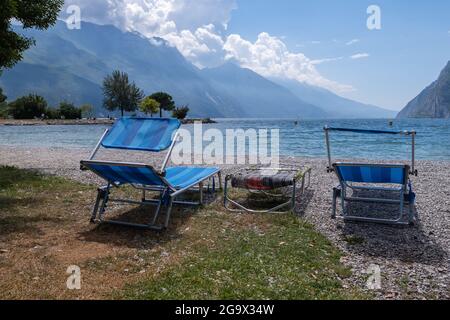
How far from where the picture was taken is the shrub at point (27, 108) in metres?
77.2

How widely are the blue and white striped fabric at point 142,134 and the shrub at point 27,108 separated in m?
80.6

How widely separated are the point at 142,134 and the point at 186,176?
1.05m

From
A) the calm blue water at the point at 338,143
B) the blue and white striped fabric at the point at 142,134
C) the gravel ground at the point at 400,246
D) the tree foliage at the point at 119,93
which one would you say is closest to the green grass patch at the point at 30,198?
the blue and white striped fabric at the point at 142,134

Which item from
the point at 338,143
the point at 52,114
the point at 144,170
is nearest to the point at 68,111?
the point at 52,114

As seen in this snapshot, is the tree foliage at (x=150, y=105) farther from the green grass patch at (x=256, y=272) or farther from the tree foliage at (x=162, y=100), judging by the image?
the green grass patch at (x=256, y=272)

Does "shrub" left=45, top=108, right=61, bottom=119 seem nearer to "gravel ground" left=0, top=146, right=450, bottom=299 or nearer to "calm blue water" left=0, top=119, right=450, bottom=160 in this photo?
"calm blue water" left=0, top=119, right=450, bottom=160

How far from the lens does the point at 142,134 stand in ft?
20.3

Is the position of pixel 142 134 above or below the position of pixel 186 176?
above

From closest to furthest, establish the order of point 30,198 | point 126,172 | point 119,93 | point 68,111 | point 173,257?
point 173,257 → point 126,172 → point 30,198 → point 68,111 → point 119,93

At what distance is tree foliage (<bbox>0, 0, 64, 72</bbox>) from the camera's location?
338 inches

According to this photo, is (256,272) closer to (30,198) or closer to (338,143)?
(30,198)
